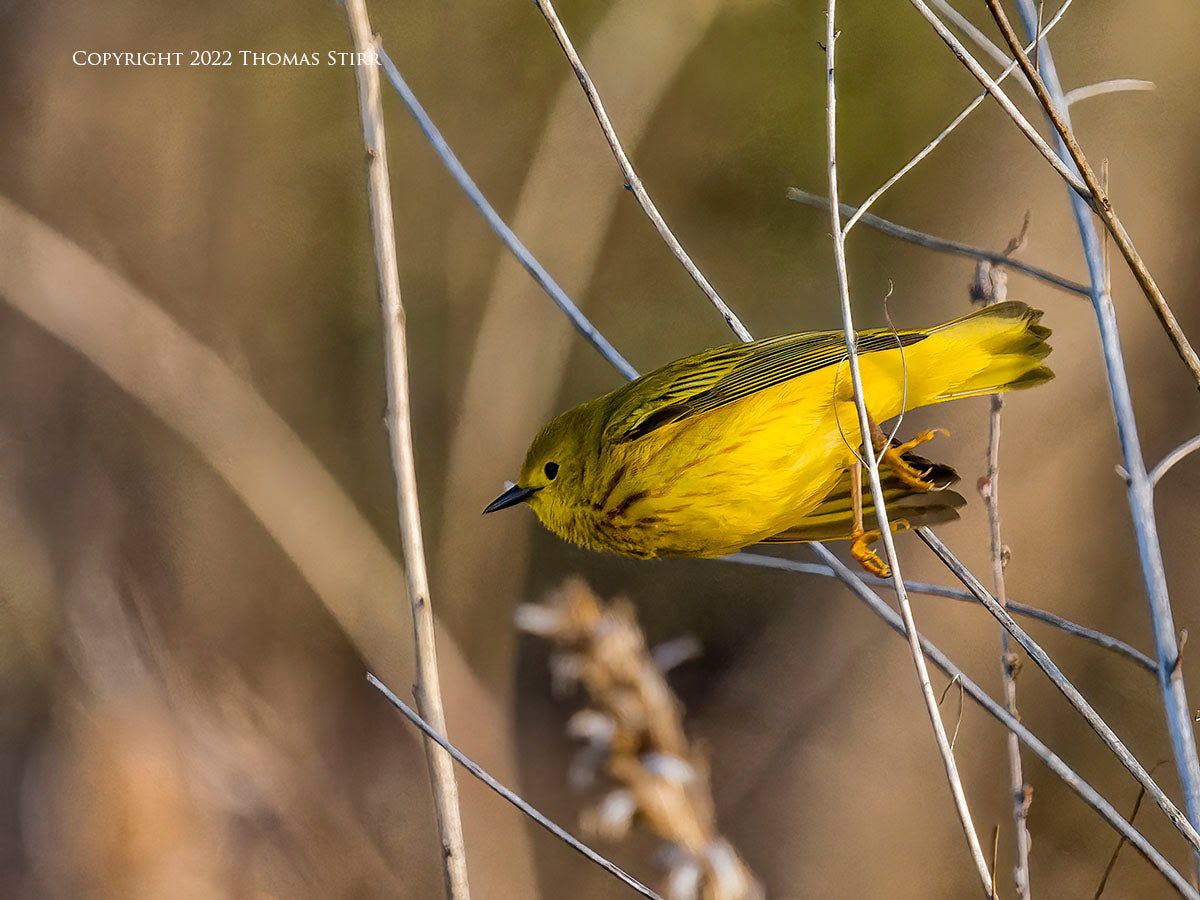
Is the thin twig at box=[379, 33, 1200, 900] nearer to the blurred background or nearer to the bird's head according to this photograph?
the bird's head

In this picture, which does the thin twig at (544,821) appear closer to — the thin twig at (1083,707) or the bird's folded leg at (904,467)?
the thin twig at (1083,707)

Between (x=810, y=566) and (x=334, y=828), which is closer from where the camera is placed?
(x=810, y=566)

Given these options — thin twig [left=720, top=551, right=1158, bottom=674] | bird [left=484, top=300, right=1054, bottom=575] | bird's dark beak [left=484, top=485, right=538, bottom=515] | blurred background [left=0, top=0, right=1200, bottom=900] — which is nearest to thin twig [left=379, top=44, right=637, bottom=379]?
bird [left=484, top=300, right=1054, bottom=575]

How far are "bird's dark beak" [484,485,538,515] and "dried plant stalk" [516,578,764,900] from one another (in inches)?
9.7

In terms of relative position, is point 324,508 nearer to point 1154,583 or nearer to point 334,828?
point 334,828

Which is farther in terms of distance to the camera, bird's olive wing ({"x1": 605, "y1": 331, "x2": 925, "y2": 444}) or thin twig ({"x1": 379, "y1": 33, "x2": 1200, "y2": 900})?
bird's olive wing ({"x1": 605, "y1": 331, "x2": 925, "y2": 444})

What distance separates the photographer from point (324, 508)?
10.2 ft

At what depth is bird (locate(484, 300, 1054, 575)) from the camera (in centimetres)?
193

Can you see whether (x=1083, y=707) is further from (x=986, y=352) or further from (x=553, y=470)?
(x=553, y=470)

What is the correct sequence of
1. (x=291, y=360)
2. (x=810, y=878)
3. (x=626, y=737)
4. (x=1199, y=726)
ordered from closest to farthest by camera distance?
(x=626, y=737) → (x=1199, y=726) → (x=810, y=878) → (x=291, y=360)

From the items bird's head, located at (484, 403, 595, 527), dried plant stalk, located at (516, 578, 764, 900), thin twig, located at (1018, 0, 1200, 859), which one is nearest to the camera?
thin twig, located at (1018, 0, 1200, 859)

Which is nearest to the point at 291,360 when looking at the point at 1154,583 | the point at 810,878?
the point at 810,878

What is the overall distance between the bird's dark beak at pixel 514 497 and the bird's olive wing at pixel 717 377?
0.77ft

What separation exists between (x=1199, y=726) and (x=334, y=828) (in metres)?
2.36
